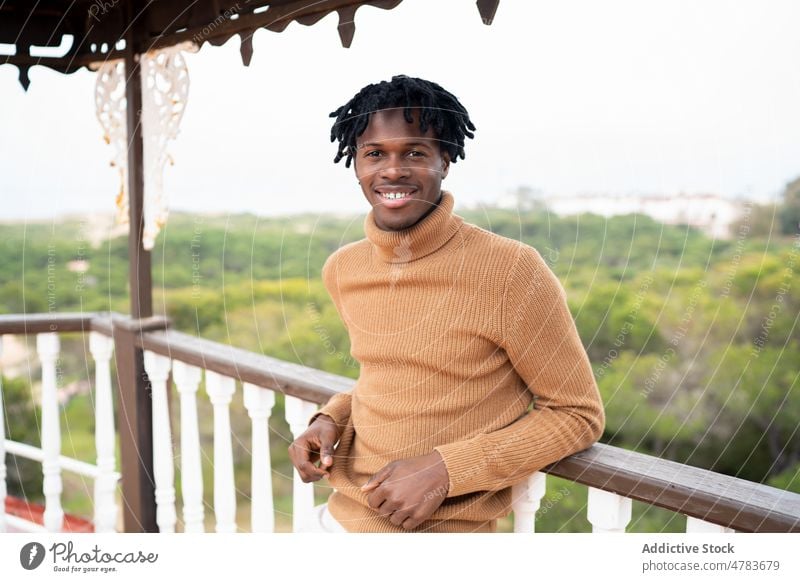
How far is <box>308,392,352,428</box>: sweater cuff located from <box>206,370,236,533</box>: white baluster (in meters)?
0.38

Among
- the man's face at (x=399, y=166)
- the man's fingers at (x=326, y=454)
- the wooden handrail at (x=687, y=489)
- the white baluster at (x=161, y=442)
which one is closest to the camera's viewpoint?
the wooden handrail at (x=687, y=489)

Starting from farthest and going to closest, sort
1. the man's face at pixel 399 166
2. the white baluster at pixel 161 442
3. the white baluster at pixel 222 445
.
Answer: the white baluster at pixel 161 442, the white baluster at pixel 222 445, the man's face at pixel 399 166

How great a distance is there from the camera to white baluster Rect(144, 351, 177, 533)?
1371 mm

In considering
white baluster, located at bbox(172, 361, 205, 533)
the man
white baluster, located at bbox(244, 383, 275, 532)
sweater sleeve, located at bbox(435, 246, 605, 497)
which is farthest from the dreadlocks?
white baluster, located at bbox(172, 361, 205, 533)

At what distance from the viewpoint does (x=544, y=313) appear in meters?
0.67

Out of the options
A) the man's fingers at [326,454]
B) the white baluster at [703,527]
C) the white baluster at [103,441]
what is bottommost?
the white baluster at [103,441]

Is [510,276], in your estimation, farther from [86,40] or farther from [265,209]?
[86,40]

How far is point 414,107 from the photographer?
0.71 meters

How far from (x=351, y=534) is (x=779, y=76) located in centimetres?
75

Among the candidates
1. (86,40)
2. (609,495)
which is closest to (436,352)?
(609,495)

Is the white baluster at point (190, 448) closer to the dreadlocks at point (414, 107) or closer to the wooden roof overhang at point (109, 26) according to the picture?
the wooden roof overhang at point (109, 26)

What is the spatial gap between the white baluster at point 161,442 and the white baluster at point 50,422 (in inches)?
8.3


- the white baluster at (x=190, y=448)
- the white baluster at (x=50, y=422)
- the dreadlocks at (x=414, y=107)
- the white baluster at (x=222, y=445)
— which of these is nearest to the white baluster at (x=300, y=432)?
the white baluster at (x=222, y=445)

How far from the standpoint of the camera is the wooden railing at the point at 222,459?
2.14 feet
